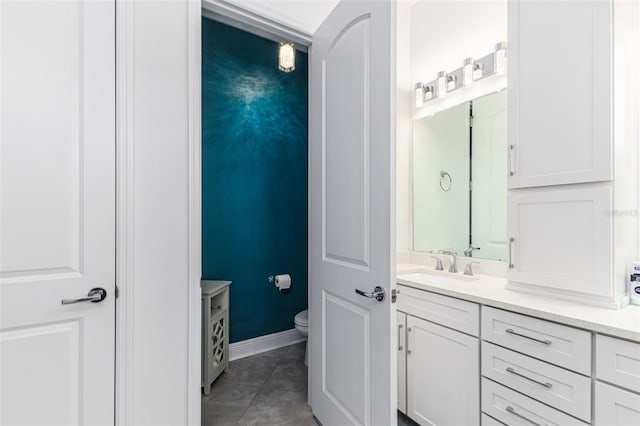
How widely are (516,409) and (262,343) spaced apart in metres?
2.04

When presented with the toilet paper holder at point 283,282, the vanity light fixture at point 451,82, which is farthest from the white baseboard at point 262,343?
the vanity light fixture at point 451,82

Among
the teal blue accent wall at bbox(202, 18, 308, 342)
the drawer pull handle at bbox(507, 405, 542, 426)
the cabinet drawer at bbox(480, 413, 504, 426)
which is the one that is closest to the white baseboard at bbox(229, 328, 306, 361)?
the teal blue accent wall at bbox(202, 18, 308, 342)

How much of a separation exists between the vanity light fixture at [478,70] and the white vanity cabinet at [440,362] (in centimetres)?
143

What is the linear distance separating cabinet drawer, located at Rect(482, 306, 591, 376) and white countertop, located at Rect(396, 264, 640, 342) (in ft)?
0.11

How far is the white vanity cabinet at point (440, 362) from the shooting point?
1443mm

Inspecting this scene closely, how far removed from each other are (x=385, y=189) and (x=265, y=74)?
2095 mm

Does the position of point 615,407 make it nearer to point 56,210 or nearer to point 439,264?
point 439,264

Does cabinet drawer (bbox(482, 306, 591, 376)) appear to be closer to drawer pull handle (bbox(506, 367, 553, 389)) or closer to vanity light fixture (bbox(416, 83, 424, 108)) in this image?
drawer pull handle (bbox(506, 367, 553, 389))

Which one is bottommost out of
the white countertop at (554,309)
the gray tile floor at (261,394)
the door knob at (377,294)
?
the gray tile floor at (261,394)

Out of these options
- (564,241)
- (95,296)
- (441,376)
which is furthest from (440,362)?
(95,296)

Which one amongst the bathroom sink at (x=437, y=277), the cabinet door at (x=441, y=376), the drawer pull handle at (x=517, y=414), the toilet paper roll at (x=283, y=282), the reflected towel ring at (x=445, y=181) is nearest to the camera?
the drawer pull handle at (x=517, y=414)

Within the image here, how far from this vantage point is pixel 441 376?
5.16 ft

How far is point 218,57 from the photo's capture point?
2559 millimetres

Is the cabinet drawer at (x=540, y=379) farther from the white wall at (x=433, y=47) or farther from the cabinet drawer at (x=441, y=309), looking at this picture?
the white wall at (x=433, y=47)
